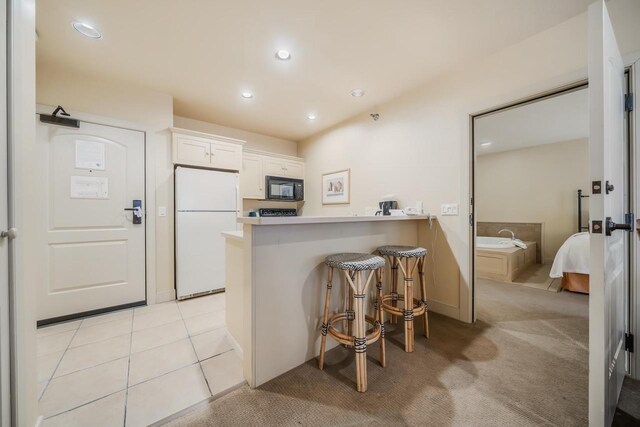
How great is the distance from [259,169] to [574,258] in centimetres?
463

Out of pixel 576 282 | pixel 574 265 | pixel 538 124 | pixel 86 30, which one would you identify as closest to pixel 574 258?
pixel 574 265

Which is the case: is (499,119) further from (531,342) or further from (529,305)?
(531,342)

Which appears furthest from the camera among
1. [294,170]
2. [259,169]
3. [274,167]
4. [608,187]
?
[294,170]

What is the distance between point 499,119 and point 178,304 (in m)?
5.24

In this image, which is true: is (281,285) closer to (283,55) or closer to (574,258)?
(283,55)

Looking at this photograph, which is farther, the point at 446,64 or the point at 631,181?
the point at 446,64

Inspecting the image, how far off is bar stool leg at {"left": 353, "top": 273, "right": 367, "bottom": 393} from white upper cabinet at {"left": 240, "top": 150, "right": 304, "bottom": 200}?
2964 mm

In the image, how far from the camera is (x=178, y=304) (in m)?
2.81

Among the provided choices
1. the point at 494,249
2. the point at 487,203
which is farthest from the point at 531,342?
the point at 487,203

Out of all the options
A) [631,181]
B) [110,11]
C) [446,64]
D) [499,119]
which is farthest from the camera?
[499,119]

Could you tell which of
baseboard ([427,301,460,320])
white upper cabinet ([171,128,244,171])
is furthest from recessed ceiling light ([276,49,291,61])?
baseboard ([427,301,460,320])

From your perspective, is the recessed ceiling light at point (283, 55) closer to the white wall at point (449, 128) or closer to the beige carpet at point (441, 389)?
the white wall at point (449, 128)

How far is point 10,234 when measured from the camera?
854 mm

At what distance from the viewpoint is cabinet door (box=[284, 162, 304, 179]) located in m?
4.38
